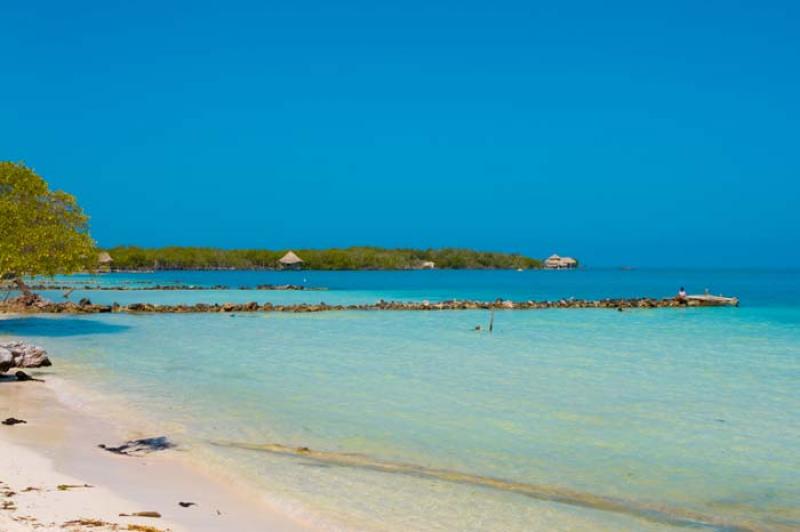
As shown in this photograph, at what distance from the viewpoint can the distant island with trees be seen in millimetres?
131875

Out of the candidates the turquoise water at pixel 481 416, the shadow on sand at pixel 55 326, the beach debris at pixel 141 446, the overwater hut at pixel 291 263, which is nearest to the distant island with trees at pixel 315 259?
the overwater hut at pixel 291 263

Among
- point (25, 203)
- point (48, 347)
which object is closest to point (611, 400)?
point (48, 347)

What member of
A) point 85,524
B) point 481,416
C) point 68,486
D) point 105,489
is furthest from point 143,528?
point 481,416

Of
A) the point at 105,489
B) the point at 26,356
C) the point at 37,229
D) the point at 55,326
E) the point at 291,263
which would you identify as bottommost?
the point at 55,326

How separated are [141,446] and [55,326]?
20304 millimetres

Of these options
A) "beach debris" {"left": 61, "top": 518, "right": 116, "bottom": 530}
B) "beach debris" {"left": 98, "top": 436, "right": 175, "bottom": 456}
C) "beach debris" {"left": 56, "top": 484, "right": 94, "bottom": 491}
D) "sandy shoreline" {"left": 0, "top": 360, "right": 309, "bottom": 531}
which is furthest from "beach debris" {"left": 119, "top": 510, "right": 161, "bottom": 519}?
"beach debris" {"left": 98, "top": 436, "right": 175, "bottom": 456}

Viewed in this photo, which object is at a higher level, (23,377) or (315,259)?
(315,259)

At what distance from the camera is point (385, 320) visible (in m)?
33.7

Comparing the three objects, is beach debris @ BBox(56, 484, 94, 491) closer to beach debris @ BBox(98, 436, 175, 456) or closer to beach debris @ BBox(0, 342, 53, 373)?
beach debris @ BBox(98, 436, 175, 456)

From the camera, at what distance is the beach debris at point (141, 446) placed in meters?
8.80

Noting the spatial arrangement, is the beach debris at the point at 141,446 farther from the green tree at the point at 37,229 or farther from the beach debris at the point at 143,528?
the green tree at the point at 37,229

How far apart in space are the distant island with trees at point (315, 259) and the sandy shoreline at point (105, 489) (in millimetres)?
109141

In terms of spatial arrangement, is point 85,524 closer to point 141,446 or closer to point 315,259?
point 141,446

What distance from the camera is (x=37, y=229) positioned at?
22.7 meters
